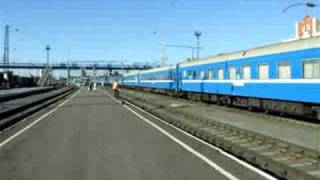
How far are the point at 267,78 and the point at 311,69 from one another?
20.8ft

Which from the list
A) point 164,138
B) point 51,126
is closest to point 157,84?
point 51,126

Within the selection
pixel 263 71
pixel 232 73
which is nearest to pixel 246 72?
pixel 232 73

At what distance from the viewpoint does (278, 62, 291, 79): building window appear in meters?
28.1

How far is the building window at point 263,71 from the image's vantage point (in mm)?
31672

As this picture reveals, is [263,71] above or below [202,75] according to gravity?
above

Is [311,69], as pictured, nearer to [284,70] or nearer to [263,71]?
[284,70]

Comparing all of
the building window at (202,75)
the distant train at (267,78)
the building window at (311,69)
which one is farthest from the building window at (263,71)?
the building window at (202,75)

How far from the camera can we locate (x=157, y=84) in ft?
269

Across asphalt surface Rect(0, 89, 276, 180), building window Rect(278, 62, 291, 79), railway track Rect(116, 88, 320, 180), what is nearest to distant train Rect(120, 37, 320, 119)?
building window Rect(278, 62, 291, 79)

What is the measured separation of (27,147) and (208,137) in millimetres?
5837

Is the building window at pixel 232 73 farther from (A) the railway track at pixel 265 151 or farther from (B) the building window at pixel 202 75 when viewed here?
(A) the railway track at pixel 265 151

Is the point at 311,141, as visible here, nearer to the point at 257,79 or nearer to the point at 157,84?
the point at 257,79

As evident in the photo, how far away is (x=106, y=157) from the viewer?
614 inches

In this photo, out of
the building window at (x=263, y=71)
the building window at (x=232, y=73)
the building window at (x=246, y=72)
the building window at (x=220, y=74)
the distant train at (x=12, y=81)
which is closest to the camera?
the building window at (x=263, y=71)
